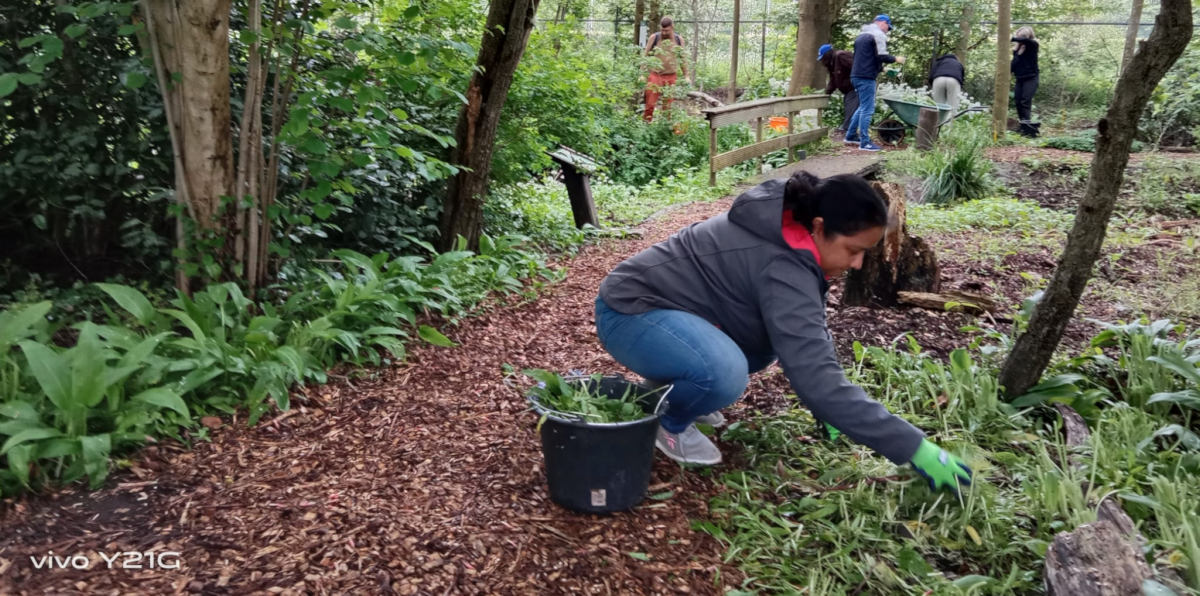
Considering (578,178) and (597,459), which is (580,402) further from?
(578,178)

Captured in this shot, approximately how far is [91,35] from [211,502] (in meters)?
2.67

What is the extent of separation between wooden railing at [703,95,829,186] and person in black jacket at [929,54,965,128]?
5.45ft

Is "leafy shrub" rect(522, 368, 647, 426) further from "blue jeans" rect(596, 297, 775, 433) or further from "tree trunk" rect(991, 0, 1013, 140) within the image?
"tree trunk" rect(991, 0, 1013, 140)

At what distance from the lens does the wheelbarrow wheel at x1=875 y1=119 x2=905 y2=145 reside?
12.3 meters

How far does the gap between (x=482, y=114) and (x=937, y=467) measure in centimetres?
366

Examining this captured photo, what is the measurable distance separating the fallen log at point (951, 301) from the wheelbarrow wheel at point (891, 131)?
27.8 ft

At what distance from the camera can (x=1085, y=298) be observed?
15.7 feet

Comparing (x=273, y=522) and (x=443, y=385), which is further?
(x=443, y=385)

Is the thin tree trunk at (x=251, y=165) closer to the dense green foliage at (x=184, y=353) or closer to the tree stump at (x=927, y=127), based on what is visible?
the dense green foliage at (x=184, y=353)

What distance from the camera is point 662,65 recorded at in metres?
12.7

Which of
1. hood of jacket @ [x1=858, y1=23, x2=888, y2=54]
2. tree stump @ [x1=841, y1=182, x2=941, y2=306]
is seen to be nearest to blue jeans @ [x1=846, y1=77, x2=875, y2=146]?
hood of jacket @ [x1=858, y1=23, x2=888, y2=54]

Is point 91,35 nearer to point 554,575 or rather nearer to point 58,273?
point 58,273

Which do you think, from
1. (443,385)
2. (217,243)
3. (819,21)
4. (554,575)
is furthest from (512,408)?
(819,21)

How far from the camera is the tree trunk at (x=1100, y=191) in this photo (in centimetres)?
274
